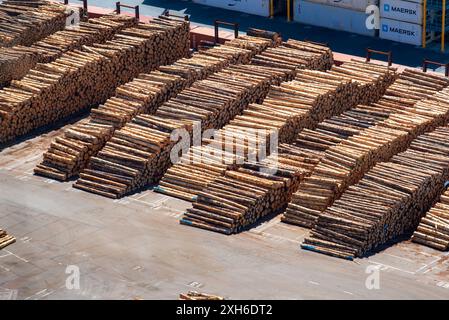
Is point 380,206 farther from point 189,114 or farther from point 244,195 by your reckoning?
point 189,114

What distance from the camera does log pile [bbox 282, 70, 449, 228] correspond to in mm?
61844

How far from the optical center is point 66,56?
75.6m

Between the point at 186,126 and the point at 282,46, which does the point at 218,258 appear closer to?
the point at 186,126

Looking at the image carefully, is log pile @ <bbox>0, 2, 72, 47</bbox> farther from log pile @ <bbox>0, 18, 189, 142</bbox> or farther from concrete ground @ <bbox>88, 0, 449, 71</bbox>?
concrete ground @ <bbox>88, 0, 449, 71</bbox>

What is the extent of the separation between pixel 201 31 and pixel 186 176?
19582mm

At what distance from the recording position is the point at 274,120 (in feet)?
220

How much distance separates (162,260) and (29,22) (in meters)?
26.7

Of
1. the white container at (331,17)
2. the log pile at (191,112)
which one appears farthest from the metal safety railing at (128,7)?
the log pile at (191,112)

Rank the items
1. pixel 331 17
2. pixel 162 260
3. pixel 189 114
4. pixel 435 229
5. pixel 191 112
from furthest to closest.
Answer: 1. pixel 331 17
2. pixel 191 112
3. pixel 189 114
4. pixel 435 229
5. pixel 162 260

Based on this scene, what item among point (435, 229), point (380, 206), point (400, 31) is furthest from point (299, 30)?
point (435, 229)

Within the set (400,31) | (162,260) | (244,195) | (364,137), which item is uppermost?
(400,31)

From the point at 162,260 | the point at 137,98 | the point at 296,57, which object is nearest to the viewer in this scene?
the point at 162,260

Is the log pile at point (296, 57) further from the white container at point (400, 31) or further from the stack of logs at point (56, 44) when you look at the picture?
the stack of logs at point (56, 44)

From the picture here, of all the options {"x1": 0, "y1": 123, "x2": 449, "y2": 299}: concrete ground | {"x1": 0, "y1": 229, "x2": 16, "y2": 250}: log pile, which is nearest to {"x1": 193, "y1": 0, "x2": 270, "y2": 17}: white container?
{"x1": 0, "y1": 123, "x2": 449, "y2": 299}: concrete ground
